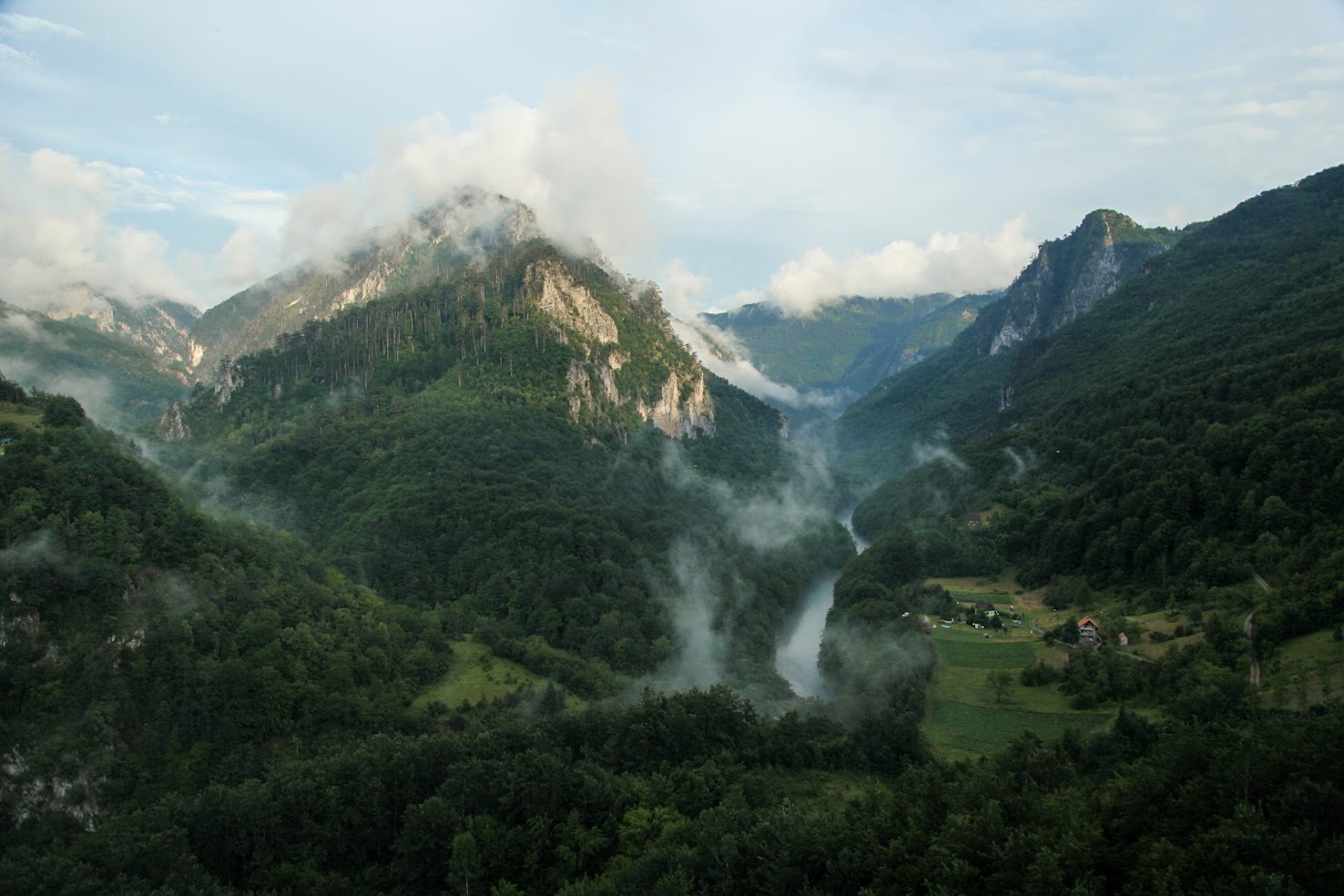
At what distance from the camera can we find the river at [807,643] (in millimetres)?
100000

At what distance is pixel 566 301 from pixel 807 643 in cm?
9396

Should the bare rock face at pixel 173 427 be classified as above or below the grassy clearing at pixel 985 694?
above

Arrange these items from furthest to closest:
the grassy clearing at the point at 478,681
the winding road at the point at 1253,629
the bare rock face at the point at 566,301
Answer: the bare rock face at the point at 566,301, the grassy clearing at the point at 478,681, the winding road at the point at 1253,629

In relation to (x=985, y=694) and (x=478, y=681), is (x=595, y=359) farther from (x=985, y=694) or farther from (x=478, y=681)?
(x=985, y=694)

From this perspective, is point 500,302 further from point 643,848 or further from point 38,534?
point 643,848

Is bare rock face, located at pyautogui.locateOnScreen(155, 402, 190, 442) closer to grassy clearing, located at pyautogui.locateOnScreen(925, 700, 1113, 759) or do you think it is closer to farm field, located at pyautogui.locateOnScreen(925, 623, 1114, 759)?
farm field, located at pyautogui.locateOnScreen(925, 623, 1114, 759)

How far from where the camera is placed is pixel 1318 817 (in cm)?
3025

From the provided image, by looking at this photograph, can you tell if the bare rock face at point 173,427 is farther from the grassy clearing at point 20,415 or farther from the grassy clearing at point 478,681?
the grassy clearing at point 478,681

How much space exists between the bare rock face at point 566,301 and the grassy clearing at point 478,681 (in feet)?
312

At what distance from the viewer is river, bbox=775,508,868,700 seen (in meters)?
100

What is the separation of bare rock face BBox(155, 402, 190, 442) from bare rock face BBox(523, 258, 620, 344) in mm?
74129

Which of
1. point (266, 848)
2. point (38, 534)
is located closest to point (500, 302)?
point (38, 534)

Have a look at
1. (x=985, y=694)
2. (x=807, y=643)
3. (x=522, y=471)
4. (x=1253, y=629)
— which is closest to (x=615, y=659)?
(x=807, y=643)

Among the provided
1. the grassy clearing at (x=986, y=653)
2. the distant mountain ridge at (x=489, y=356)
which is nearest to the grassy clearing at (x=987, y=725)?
the grassy clearing at (x=986, y=653)
